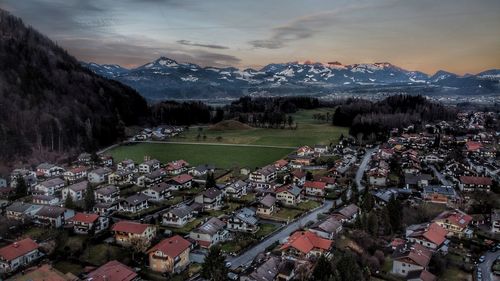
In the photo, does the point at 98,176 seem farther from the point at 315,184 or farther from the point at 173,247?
the point at 315,184

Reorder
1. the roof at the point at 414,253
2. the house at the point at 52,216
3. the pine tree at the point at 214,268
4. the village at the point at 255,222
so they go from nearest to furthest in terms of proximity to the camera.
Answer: the pine tree at the point at 214,268 < the village at the point at 255,222 < the roof at the point at 414,253 < the house at the point at 52,216

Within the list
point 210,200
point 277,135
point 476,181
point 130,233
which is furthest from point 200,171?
point 277,135

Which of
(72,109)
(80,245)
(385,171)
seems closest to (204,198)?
(80,245)

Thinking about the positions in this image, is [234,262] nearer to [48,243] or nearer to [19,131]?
[48,243]

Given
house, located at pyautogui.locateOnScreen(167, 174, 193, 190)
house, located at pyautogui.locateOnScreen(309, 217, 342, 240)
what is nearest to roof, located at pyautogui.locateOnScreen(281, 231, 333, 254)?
house, located at pyautogui.locateOnScreen(309, 217, 342, 240)

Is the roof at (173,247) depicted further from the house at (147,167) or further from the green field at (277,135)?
the green field at (277,135)

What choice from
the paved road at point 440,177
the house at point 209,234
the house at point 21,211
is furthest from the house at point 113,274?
the paved road at point 440,177
